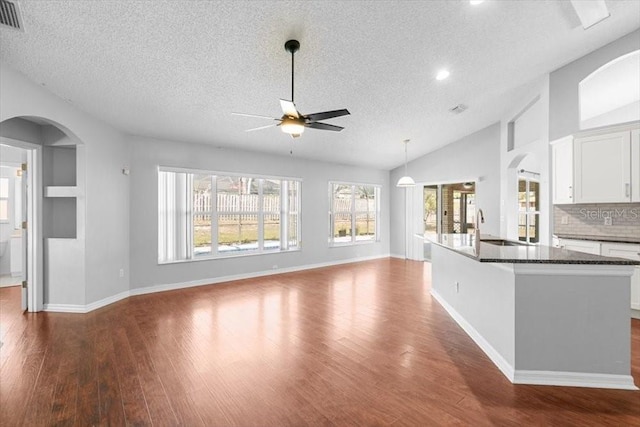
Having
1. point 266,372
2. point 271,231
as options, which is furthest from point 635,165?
point 271,231

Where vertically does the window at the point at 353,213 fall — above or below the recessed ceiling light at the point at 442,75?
below

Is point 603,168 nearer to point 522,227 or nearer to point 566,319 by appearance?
point 522,227

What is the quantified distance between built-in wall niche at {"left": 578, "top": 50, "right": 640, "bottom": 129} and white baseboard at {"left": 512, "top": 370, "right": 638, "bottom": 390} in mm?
3701

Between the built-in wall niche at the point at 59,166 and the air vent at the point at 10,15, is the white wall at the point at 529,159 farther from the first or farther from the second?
the built-in wall niche at the point at 59,166

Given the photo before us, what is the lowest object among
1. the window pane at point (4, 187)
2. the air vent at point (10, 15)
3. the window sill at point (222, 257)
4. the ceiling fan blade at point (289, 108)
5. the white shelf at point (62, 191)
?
the window sill at point (222, 257)

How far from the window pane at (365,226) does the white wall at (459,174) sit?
0.67 m

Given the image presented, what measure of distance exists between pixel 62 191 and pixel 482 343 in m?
5.56

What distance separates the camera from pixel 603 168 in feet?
12.8

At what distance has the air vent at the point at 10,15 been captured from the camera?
2133 millimetres

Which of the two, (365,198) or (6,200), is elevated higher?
(365,198)

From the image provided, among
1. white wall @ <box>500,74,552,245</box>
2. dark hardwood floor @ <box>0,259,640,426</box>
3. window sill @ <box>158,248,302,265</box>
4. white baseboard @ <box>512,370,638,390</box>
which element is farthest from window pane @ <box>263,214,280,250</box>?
white baseboard @ <box>512,370,638,390</box>

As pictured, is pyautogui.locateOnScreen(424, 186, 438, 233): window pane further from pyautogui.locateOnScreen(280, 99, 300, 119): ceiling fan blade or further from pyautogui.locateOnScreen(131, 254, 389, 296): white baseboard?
pyautogui.locateOnScreen(280, 99, 300, 119): ceiling fan blade

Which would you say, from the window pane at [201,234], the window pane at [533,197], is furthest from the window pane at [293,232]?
the window pane at [533,197]

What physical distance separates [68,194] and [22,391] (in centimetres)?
271
